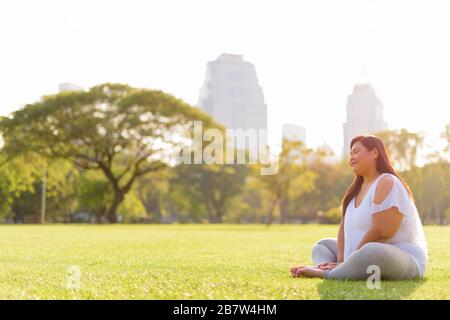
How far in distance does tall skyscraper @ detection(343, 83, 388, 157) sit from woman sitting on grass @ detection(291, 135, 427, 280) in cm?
17376

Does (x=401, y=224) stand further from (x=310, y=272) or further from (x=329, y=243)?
(x=329, y=243)

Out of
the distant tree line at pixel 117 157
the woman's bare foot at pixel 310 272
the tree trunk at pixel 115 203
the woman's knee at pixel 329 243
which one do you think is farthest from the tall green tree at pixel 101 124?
the woman's bare foot at pixel 310 272

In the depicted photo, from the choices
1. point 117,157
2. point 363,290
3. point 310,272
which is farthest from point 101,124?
Answer: point 363,290

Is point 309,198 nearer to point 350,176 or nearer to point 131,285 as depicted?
point 350,176

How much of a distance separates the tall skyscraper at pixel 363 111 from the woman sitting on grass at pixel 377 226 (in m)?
174

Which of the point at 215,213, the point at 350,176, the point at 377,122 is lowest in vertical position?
the point at 215,213

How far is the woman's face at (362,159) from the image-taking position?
611 centimetres

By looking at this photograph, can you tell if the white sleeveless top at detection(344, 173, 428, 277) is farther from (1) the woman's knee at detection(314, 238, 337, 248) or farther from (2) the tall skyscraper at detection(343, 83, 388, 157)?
(2) the tall skyscraper at detection(343, 83, 388, 157)

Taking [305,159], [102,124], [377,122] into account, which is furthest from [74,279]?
[377,122]

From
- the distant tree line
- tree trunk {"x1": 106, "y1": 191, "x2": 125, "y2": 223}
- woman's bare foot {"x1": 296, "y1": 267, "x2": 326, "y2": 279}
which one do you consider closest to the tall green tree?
the distant tree line

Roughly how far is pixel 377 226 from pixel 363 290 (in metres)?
0.97

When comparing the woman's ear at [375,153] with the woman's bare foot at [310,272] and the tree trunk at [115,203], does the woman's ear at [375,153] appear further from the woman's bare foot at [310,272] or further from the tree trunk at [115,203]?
the tree trunk at [115,203]
